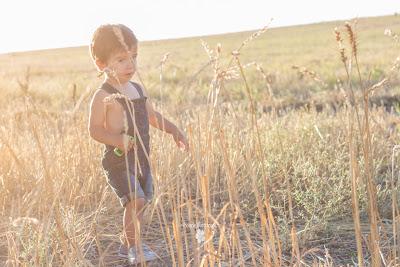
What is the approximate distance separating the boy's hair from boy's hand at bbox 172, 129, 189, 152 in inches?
16.2

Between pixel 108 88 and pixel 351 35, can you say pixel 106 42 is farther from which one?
pixel 351 35

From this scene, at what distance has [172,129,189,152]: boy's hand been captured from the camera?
9.10 feet

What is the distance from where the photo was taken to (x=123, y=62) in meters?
2.64

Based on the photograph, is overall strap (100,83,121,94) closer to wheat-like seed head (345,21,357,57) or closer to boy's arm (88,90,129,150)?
boy's arm (88,90,129,150)

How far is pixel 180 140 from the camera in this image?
111 inches

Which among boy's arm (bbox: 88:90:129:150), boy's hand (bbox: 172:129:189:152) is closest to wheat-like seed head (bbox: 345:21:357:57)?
boy's arm (bbox: 88:90:129:150)

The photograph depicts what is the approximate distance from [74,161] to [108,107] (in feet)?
2.47

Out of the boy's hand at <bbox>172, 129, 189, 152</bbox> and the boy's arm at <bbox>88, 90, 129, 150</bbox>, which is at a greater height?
the boy's arm at <bbox>88, 90, 129, 150</bbox>

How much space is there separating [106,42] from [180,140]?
0.52 metres

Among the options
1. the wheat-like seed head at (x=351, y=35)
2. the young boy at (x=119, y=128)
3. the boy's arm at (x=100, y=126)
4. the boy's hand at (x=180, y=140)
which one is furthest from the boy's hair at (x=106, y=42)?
the wheat-like seed head at (x=351, y=35)

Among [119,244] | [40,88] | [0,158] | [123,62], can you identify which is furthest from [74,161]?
[40,88]

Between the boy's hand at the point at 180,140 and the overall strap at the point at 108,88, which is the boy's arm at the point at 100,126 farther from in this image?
the boy's hand at the point at 180,140

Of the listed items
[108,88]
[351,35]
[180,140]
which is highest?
[351,35]

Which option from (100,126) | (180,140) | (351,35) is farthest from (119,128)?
(351,35)
